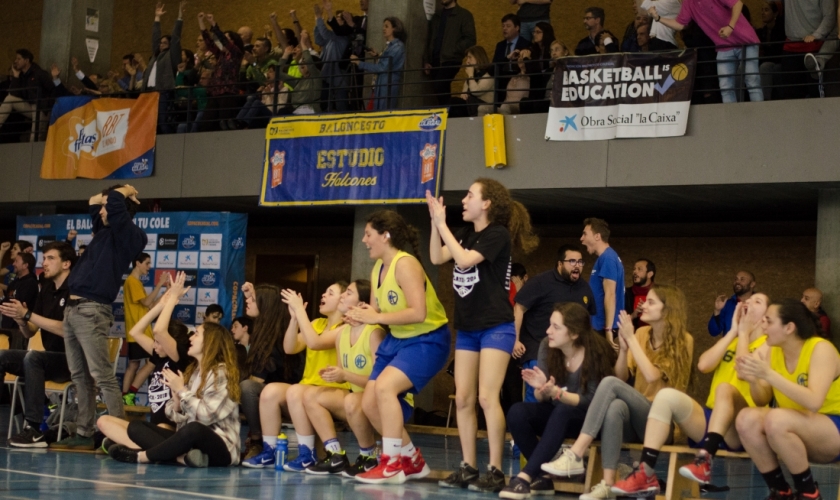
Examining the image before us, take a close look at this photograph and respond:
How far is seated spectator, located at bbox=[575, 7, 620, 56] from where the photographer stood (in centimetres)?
1010

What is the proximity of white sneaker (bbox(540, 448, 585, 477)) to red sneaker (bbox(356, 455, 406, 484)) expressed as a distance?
2.75 ft

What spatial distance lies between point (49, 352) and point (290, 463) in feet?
7.77

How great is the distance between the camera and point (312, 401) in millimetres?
6242

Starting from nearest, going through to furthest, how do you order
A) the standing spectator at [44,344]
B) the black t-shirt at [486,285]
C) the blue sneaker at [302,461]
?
1. the black t-shirt at [486,285]
2. the blue sneaker at [302,461]
3. the standing spectator at [44,344]

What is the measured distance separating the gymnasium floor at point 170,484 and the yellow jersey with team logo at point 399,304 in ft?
2.76

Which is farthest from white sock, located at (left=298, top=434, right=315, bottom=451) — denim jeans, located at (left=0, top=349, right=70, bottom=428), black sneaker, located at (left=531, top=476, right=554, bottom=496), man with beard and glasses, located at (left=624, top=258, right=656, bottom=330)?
man with beard and glasses, located at (left=624, top=258, right=656, bottom=330)

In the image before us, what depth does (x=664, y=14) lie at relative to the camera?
986cm

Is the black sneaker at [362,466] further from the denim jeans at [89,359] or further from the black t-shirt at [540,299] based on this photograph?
the denim jeans at [89,359]

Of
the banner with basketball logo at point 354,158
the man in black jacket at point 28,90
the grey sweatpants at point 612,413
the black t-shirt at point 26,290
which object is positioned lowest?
the grey sweatpants at point 612,413

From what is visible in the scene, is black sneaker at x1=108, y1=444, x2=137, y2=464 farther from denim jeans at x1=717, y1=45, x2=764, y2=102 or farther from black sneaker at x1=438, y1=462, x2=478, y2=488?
denim jeans at x1=717, y1=45, x2=764, y2=102

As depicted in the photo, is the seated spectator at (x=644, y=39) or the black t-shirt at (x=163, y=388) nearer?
the black t-shirt at (x=163, y=388)

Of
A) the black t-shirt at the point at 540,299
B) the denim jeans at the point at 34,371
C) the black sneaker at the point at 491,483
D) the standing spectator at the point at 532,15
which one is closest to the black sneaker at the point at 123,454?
the denim jeans at the point at 34,371

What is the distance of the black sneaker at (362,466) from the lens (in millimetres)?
5977

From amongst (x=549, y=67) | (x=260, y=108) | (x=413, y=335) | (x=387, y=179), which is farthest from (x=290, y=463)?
(x=260, y=108)
